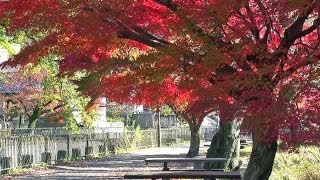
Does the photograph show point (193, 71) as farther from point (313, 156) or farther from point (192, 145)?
point (192, 145)

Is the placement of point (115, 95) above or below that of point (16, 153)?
above

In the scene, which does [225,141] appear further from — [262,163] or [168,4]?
[168,4]

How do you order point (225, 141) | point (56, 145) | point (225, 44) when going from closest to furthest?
point (225, 44), point (225, 141), point (56, 145)

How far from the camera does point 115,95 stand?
1948 cm

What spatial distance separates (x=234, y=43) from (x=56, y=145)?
1996 cm

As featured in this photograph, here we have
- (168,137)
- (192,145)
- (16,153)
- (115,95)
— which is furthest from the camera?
(168,137)

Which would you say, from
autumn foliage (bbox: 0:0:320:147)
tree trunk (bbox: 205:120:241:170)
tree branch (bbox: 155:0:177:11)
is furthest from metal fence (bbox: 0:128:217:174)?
tree branch (bbox: 155:0:177:11)

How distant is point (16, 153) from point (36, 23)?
12.8 meters

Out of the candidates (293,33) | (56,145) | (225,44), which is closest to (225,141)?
(293,33)

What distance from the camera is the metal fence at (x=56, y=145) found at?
2372 centimetres

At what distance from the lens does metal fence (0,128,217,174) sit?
77.8 ft

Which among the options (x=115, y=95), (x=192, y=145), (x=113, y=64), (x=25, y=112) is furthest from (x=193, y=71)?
(x=25, y=112)

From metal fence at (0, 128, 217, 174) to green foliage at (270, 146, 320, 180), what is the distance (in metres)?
10.6

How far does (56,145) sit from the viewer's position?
2961 cm
